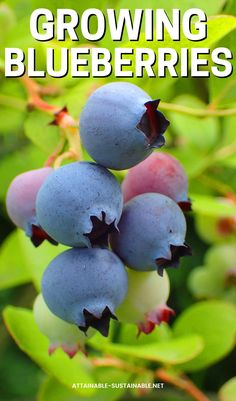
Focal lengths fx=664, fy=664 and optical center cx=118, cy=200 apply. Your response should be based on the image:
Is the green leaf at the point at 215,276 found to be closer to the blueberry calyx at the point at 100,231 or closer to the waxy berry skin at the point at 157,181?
the waxy berry skin at the point at 157,181

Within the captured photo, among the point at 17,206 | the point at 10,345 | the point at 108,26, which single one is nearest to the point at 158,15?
the point at 108,26

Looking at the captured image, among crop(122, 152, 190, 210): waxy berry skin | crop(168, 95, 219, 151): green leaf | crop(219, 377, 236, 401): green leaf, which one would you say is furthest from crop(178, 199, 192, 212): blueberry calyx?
crop(168, 95, 219, 151): green leaf

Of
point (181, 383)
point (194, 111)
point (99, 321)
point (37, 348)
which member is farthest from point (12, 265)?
point (99, 321)

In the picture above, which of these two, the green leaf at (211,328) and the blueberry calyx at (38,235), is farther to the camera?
the green leaf at (211,328)

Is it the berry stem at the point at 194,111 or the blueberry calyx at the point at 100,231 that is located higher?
the berry stem at the point at 194,111

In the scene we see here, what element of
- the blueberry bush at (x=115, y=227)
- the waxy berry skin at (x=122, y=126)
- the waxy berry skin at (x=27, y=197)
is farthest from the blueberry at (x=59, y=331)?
the waxy berry skin at (x=122, y=126)

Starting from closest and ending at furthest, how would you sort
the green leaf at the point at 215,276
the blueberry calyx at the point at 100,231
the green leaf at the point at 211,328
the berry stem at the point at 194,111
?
the blueberry calyx at the point at 100,231
the berry stem at the point at 194,111
the green leaf at the point at 211,328
the green leaf at the point at 215,276
